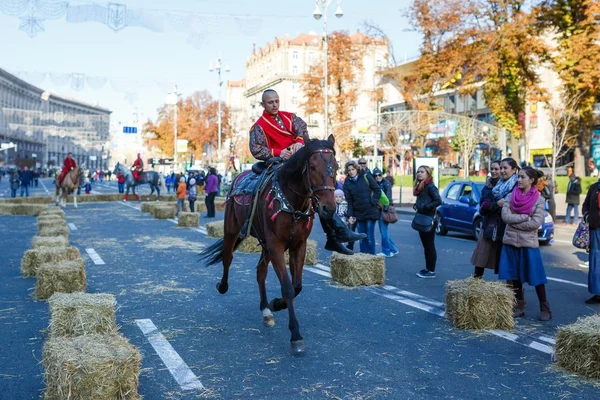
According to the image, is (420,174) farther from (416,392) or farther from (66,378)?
(66,378)

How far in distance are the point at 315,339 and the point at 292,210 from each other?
1.40 m

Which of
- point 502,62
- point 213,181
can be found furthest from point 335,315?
point 502,62

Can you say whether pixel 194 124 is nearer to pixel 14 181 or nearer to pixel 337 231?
pixel 14 181

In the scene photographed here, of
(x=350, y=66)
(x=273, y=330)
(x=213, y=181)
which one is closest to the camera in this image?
(x=273, y=330)

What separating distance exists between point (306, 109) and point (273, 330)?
53726 millimetres

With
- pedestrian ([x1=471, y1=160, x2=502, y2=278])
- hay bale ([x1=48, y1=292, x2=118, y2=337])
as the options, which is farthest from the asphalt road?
pedestrian ([x1=471, y1=160, x2=502, y2=278])

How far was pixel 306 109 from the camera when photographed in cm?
6012

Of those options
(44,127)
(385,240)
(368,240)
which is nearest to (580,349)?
(368,240)

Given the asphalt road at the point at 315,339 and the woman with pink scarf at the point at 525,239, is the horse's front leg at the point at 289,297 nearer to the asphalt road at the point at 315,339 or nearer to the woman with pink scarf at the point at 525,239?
the asphalt road at the point at 315,339

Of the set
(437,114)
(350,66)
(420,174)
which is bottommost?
(420,174)

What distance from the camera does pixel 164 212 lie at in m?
25.1

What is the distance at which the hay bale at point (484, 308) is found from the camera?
739 centimetres

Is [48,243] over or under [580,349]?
over

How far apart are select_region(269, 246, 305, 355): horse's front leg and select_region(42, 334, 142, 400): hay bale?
5.69 ft
